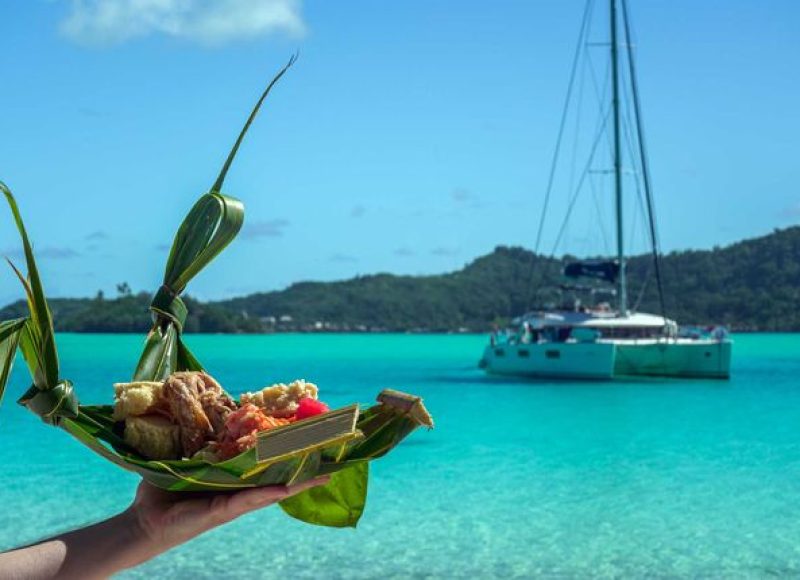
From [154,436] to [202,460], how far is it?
7cm

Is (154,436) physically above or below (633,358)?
above

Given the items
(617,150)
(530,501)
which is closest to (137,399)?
(530,501)

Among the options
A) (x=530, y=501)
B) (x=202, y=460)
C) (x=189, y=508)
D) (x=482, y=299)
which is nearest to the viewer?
(x=202, y=460)

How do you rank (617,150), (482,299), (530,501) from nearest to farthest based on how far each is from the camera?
(530,501) → (617,150) → (482,299)

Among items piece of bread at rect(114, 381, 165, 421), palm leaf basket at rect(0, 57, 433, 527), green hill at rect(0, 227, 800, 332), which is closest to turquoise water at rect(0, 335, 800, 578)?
palm leaf basket at rect(0, 57, 433, 527)

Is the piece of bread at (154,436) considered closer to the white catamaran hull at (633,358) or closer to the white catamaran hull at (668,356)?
the white catamaran hull at (633,358)

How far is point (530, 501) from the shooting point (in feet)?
40.7

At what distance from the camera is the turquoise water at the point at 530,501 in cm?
873

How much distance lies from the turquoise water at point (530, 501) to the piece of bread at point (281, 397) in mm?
7259

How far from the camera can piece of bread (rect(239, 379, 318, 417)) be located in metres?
1.12

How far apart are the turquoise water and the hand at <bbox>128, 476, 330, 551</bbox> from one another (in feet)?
23.3

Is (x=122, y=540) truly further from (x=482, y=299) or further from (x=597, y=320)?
(x=482, y=299)

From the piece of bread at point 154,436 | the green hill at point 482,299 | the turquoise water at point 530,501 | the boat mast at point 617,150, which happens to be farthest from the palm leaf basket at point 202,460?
the green hill at point 482,299

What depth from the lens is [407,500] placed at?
12273 mm
